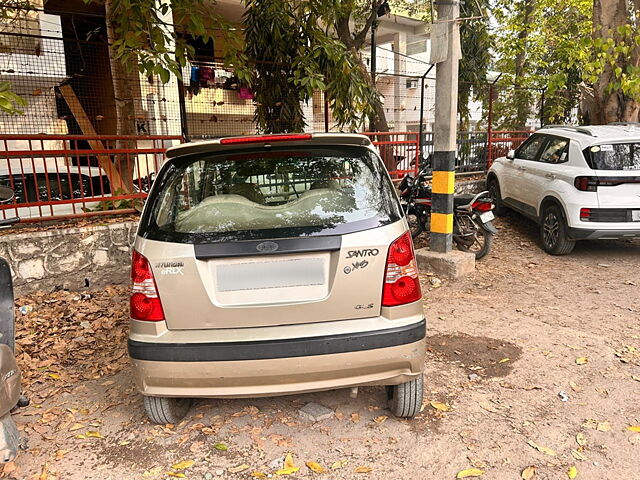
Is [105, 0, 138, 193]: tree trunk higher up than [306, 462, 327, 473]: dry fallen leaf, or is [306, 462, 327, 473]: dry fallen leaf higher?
[105, 0, 138, 193]: tree trunk

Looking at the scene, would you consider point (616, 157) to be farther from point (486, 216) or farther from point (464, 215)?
point (464, 215)

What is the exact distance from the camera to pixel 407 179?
714cm

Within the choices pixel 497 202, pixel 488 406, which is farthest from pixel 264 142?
pixel 497 202

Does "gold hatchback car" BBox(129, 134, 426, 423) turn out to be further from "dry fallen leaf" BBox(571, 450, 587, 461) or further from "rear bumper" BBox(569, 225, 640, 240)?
"rear bumper" BBox(569, 225, 640, 240)

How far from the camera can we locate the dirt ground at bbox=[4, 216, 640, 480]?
2.51m

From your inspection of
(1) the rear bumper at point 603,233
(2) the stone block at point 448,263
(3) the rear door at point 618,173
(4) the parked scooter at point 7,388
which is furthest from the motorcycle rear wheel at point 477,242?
(4) the parked scooter at point 7,388

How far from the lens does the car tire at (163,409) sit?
2.75m

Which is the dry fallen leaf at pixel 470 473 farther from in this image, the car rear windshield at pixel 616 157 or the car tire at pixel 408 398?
the car rear windshield at pixel 616 157

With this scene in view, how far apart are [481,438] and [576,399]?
841 millimetres

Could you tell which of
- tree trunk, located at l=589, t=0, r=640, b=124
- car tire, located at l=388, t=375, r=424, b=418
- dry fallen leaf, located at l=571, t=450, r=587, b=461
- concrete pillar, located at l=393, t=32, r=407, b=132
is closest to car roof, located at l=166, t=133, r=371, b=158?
car tire, located at l=388, t=375, r=424, b=418

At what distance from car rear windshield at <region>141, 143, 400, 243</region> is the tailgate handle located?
0.14 feet

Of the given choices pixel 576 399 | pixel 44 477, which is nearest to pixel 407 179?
pixel 576 399

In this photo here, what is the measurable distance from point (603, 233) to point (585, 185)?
63 centimetres

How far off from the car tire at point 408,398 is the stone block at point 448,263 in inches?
121
